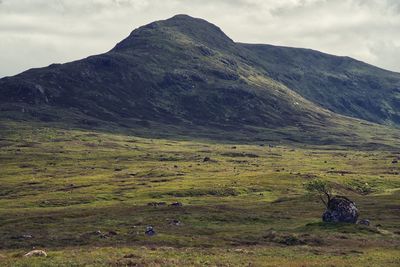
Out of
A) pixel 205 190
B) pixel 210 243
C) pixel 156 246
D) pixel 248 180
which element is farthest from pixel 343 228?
pixel 248 180

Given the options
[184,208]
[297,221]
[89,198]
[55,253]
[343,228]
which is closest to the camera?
[55,253]

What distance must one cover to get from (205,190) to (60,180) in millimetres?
58889

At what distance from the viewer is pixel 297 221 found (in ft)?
356

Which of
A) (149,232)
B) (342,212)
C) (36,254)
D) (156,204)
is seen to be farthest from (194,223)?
(36,254)

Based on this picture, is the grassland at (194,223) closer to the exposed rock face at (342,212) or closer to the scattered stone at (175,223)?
the scattered stone at (175,223)

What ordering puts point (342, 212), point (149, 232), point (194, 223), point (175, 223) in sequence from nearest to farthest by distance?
point (149, 232) < point (342, 212) < point (175, 223) < point (194, 223)

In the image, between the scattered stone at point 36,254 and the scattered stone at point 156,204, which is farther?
the scattered stone at point 156,204

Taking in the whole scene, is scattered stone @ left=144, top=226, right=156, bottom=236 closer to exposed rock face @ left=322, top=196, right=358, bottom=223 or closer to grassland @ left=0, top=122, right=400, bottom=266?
grassland @ left=0, top=122, right=400, bottom=266

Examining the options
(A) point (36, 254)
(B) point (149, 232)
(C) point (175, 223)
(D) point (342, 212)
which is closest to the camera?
(A) point (36, 254)

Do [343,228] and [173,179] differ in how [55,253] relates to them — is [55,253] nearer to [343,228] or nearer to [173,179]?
[343,228]

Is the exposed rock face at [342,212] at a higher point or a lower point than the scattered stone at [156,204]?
higher

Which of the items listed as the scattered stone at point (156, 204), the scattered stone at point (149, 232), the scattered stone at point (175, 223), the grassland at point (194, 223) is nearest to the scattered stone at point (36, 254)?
the grassland at point (194, 223)

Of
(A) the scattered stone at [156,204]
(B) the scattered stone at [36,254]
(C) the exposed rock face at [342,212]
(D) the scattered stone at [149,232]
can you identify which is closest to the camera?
(B) the scattered stone at [36,254]

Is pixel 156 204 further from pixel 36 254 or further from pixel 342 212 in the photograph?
pixel 36 254
